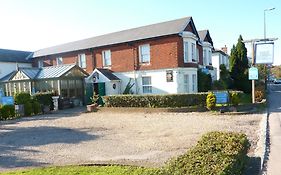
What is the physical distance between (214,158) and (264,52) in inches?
668

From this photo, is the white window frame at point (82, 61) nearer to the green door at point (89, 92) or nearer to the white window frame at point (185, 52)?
the green door at point (89, 92)

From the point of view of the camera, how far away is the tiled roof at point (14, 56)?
112ft

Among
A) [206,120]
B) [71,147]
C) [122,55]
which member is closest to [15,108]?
[122,55]

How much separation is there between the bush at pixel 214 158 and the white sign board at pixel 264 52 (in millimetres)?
14789

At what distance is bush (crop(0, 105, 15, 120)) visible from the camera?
67.0ft

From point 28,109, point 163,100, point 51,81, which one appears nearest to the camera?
point 163,100

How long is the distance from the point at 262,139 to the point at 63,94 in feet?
65.2

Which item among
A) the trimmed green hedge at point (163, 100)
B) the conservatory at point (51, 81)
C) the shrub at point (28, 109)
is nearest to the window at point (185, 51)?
the trimmed green hedge at point (163, 100)

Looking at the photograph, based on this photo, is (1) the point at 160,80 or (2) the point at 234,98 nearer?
(2) the point at 234,98

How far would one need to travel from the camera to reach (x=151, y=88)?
24922mm

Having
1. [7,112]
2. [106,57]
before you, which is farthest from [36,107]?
[106,57]

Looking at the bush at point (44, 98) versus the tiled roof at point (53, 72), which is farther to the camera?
the tiled roof at point (53, 72)

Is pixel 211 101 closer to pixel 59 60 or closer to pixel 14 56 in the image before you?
pixel 59 60

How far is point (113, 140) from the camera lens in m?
11.1
